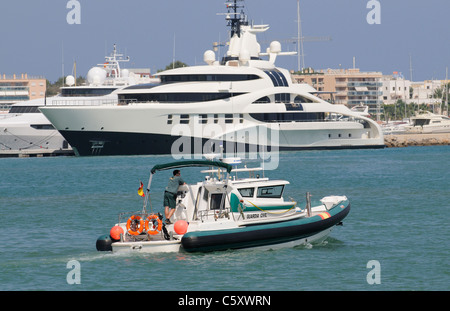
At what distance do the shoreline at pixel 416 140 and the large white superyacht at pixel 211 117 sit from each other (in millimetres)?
17241

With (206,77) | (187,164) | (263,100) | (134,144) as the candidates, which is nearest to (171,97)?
(206,77)

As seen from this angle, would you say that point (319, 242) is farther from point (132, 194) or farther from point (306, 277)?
point (132, 194)

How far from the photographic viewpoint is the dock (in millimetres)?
77750

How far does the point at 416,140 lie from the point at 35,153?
42.1 metres

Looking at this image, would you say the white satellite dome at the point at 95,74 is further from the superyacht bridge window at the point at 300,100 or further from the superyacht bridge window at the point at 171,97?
the superyacht bridge window at the point at 300,100

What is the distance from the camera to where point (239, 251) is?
70.3ft

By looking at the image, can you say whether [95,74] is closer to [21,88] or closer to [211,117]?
[211,117]

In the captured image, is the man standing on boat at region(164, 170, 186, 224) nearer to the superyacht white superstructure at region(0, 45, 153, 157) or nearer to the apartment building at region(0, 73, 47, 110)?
the superyacht white superstructure at region(0, 45, 153, 157)

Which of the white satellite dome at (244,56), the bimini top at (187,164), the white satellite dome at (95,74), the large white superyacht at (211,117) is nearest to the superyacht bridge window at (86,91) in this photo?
the white satellite dome at (95,74)

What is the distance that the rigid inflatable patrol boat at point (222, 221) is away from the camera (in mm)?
20969

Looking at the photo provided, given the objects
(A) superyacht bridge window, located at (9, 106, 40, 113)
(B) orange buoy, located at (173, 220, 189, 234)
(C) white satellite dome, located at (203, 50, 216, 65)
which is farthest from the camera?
(A) superyacht bridge window, located at (9, 106, 40, 113)

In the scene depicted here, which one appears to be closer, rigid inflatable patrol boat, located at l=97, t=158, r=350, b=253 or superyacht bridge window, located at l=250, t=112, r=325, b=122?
rigid inflatable patrol boat, located at l=97, t=158, r=350, b=253

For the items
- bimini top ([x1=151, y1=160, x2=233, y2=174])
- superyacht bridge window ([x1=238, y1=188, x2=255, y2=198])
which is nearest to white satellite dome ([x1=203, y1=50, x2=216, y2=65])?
superyacht bridge window ([x1=238, y1=188, x2=255, y2=198])

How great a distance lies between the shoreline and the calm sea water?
47498mm
